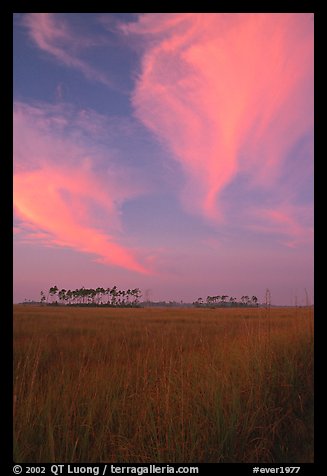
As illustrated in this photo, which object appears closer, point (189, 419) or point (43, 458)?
point (43, 458)

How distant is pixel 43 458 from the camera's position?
2896 millimetres
